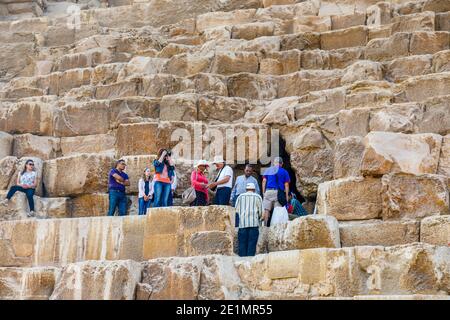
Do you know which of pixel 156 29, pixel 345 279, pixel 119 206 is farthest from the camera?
pixel 156 29

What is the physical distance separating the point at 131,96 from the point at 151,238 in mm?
5452

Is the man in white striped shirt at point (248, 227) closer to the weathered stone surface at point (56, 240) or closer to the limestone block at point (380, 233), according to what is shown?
the limestone block at point (380, 233)

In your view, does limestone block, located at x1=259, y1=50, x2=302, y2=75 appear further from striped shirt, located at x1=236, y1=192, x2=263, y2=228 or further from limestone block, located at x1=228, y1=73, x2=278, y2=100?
striped shirt, located at x1=236, y1=192, x2=263, y2=228

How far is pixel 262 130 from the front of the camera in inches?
622

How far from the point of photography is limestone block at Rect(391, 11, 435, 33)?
1911cm

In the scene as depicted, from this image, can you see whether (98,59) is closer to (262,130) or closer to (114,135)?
(114,135)

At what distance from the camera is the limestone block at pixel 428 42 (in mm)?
18188

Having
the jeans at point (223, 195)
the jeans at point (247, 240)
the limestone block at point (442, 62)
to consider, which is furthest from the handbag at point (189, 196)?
the limestone block at point (442, 62)

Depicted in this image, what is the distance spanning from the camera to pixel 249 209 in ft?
41.3

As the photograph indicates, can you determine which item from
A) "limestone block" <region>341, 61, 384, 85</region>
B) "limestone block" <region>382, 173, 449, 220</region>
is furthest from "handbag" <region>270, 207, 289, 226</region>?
"limestone block" <region>341, 61, 384, 85</region>

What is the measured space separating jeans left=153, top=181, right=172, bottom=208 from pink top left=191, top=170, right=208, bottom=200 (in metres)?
0.35

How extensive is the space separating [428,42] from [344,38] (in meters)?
2.01

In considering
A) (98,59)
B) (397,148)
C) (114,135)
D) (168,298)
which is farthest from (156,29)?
(168,298)

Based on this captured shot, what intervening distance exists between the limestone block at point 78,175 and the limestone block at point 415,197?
455 centimetres
